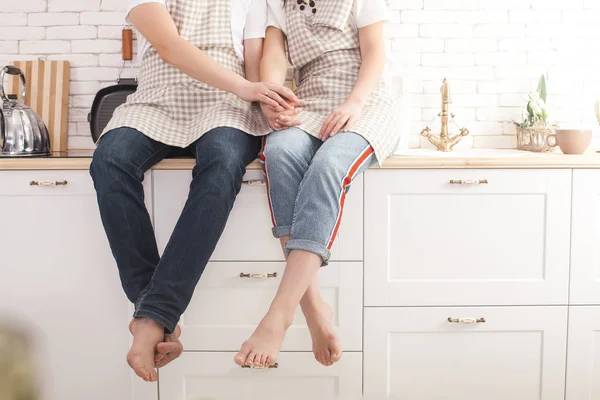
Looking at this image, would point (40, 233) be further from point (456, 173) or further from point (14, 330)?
point (14, 330)

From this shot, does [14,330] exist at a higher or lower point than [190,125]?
lower

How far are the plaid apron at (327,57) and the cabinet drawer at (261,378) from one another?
0.74 m

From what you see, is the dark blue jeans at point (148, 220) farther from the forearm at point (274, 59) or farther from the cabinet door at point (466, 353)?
the cabinet door at point (466, 353)

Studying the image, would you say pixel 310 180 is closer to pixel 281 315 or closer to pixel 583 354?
pixel 281 315

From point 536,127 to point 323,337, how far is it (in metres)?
1.29

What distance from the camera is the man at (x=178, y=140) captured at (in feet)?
4.71

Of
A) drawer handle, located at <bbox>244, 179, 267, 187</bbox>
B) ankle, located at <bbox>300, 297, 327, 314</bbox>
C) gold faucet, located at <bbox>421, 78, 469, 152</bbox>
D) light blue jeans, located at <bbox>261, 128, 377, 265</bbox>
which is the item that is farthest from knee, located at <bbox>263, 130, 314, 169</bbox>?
gold faucet, located at <bbox>421, 78, 469, 152</bbox>

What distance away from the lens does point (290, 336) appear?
6.15 ft

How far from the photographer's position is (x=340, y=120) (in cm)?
170

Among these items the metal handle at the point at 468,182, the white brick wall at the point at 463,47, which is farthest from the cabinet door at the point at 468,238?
the white brick wall at the point at 463,47

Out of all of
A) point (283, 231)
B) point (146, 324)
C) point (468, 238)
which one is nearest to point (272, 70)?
point (283, 231)

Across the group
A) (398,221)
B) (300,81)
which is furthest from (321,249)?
(300,81)

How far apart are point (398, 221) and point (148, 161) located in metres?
0.79

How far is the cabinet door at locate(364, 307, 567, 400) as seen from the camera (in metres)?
1.88
